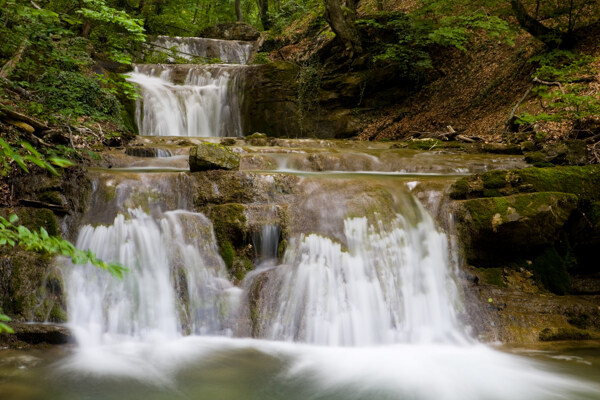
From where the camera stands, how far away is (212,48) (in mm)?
19500

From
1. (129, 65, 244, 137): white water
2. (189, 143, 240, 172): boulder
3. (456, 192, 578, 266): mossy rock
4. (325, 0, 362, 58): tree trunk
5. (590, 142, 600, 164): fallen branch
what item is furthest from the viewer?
(325, 0, 362, 58): tree trunk

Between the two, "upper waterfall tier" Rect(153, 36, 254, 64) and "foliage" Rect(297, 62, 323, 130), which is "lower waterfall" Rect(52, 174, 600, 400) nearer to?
"foliage" Rect(297, 62, 323, 130)

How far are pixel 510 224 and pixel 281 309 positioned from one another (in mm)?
3195

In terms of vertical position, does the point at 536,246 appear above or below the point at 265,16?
below

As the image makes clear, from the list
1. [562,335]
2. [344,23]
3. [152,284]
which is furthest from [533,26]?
[152,284]

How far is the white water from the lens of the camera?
12383 mm

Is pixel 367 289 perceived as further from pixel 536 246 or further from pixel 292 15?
pixel 292 15

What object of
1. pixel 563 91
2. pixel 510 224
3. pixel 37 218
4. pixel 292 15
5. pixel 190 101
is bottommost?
pixel 510 224

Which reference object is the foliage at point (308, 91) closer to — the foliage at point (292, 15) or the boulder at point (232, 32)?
the foliage at point (292, 15)

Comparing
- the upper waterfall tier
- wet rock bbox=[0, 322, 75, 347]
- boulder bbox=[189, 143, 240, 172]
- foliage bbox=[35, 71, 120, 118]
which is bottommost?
wet rock bbox=[0, 322, 75, 347]

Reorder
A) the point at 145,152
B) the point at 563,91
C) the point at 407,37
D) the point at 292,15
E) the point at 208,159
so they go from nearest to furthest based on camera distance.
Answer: the point at 208,159, the point at 145,152, the point at 563,91, the point at 407,37, the point at 292,15

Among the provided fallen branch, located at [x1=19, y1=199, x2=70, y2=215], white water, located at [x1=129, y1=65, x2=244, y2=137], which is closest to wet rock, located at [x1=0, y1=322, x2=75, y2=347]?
fallen branch, located at [x1=19, y1=199, x2=70, y2=215]

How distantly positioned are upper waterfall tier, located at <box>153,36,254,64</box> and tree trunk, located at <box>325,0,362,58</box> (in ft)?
21.8

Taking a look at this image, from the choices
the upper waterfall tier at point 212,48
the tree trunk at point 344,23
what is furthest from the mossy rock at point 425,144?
the upper waterfall tier at point 212,48
